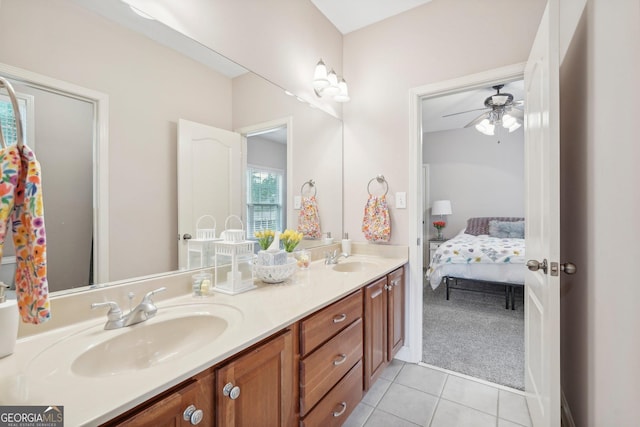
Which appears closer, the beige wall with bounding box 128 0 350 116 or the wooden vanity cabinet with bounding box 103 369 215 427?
the wooden vanity cabinet with bounding box 103 369 215 427

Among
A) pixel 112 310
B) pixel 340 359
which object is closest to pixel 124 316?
pixel 112 310

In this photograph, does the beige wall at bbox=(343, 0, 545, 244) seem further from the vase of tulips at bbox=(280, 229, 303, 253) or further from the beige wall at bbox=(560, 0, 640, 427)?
the vase of tulips at bbox=(280, 229, 303, 253)

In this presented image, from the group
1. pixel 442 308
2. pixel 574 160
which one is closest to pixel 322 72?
pixel 574 160

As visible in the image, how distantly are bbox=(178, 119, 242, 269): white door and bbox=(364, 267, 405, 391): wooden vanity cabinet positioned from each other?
92cm

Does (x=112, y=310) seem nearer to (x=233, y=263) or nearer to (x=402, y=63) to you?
(x=233, y=263)

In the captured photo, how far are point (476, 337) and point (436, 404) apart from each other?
3.63 feet

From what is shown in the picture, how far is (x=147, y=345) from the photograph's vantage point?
0.99m

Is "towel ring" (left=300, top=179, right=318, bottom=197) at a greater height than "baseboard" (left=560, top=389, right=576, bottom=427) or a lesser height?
greater

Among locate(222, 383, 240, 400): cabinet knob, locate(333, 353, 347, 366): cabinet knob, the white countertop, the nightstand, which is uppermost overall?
the white countertop

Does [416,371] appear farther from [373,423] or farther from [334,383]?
[334,383]

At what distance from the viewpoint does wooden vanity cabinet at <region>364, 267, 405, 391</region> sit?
64.4 inches

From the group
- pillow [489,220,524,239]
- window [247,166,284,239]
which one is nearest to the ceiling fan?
pillow [489,220,524,239]

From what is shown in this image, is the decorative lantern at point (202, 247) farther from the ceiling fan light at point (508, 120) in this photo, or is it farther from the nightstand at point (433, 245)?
the nightstand at point (433, 245)

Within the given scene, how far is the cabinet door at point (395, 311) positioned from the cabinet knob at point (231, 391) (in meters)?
1.24
